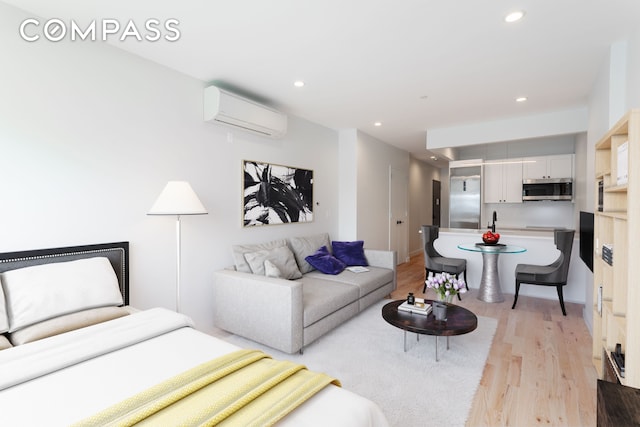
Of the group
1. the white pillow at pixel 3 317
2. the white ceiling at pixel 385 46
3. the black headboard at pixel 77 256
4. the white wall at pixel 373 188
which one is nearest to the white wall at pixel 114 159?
the black headboard at pixel 77 256

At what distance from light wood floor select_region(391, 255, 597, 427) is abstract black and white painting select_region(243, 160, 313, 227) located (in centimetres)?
263

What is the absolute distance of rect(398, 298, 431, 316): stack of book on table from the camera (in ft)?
9.25

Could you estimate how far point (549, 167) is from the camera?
550cm

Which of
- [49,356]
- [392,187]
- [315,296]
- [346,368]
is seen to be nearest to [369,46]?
[315,296]

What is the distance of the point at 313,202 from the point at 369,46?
2.53 metres

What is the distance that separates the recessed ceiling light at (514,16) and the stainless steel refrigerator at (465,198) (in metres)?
4.18

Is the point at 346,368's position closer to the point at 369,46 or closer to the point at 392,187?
the point at 369,46

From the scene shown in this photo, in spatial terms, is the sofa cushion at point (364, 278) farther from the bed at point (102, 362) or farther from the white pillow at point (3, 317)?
the white pillow at point (3, 317)

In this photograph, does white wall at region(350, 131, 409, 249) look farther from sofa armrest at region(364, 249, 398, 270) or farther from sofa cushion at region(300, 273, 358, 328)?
sofa cushion at region(300, 273, 358, 328)

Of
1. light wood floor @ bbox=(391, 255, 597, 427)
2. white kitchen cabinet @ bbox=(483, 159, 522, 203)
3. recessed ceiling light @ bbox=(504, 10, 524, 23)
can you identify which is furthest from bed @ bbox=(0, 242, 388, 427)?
white kitchen cabinet @ bbox=(483, 159, 522, 203)

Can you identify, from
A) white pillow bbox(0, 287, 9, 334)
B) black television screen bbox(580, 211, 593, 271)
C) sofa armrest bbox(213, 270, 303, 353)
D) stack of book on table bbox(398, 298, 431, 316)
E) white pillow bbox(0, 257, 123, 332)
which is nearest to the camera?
white pillow bbox(0, 287, 9, 334)

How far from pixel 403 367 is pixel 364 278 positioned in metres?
1.36

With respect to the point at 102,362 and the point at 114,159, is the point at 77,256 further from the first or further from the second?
the point at 102,362

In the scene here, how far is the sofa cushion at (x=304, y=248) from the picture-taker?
13.5ft
